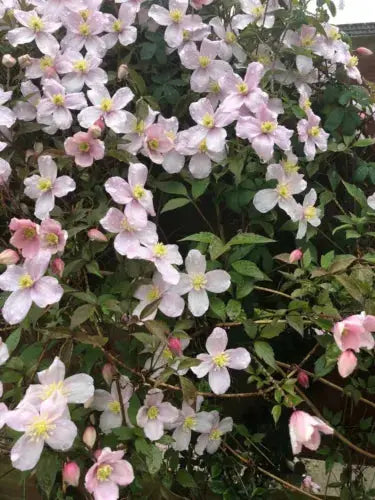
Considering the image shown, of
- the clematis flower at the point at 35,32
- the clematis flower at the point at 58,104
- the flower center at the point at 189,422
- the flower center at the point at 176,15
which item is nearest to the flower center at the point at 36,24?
the clematis flower at the point at 35,32

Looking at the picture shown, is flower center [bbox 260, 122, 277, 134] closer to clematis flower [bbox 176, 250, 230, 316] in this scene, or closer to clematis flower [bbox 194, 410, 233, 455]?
clematis flower [bbox 176, 250, 230, 316]

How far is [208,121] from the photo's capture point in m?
0.87

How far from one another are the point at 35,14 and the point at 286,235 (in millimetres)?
583

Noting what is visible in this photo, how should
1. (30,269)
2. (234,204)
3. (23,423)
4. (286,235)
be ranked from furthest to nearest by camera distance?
(286,235)
(234,204)
(30,269)
(23,423)

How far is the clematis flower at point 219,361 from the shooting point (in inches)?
30.6

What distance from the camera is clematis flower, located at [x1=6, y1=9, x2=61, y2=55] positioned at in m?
0.94

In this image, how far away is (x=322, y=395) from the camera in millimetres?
1083

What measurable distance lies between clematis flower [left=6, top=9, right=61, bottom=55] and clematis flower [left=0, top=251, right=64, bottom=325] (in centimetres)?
42

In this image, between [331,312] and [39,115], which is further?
[39,115]

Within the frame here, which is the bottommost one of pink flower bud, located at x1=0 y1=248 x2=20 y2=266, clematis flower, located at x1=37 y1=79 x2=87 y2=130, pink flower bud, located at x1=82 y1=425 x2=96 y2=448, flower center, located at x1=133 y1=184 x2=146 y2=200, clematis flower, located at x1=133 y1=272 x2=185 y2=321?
pink flower bud, located at x1=82 y1=425 x2=96 y2=448

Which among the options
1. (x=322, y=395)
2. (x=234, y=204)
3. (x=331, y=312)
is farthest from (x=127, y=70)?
(x=322, y=395)

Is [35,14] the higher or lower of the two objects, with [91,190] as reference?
higher

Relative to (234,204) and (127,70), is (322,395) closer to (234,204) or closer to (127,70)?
(234,204)

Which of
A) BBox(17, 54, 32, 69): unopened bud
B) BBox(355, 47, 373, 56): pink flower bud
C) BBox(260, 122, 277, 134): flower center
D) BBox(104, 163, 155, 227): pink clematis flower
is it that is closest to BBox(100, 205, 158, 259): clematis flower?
BBox(104, 163, 155, 227): pink clematis flower
